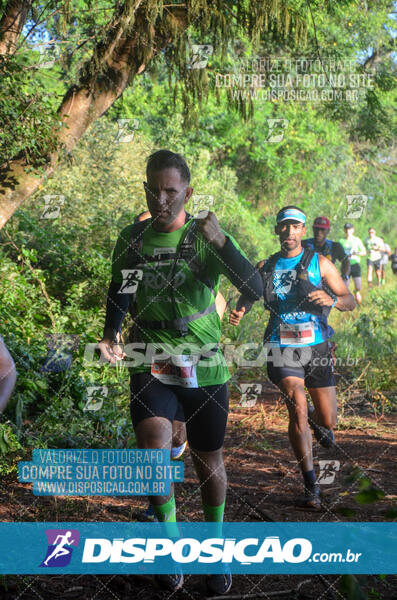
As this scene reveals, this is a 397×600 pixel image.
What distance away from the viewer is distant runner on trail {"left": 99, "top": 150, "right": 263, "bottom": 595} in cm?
356

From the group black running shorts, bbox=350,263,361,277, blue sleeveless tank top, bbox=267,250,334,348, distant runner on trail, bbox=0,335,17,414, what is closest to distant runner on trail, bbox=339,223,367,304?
black running shorts, bbox=350,263,361,277

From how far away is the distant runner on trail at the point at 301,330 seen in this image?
5102 mm

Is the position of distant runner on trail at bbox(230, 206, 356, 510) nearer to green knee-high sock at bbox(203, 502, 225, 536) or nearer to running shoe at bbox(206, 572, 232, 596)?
green knee-high sock at bbox(203, 502, 225, 536)

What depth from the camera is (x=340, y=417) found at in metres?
7.73

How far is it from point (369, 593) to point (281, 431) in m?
4.00

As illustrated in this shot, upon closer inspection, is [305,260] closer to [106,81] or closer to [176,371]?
[176,371]

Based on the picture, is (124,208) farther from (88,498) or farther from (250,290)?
(250,290)

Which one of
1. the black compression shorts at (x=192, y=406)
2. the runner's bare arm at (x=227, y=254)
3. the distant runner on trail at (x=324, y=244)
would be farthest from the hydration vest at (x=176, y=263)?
the distant runner on trail at (x=324, y=244)

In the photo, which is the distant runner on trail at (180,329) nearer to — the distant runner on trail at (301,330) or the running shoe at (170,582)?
the running shoe at (170,582)

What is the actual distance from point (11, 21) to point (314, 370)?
15.6ft

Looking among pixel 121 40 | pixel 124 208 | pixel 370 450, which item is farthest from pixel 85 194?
pixel 370 450

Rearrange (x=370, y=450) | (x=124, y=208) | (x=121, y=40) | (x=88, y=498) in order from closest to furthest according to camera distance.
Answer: (x=88, y=498) → (x=370, y=450) → (x=121, y=40) → (x=124, y=208)

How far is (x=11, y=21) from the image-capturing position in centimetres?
760

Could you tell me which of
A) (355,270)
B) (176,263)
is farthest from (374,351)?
(176,263)
